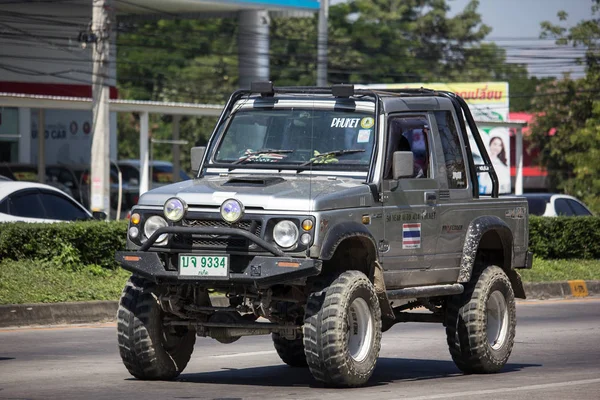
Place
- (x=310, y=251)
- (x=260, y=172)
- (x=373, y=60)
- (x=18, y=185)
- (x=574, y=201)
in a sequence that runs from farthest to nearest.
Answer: (x=373, y=60) < (x=574, y=201) < (x=18, y=185) < (x=260, y=172) < (x=310, y=251)

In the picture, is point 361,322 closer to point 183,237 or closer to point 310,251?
point 310,251

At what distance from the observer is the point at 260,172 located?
32.2ft

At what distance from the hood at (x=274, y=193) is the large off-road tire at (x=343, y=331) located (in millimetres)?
589

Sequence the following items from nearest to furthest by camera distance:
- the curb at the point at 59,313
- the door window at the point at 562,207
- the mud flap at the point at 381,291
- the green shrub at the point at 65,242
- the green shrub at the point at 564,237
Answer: the mud flap at the point at 381,291, the curb at the point at 59,313, the green shrub at the point at 65,242, the green shrub at the point at 564,237, the door window at the point at 562,207

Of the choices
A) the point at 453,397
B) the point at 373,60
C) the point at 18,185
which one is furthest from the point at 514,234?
the point at 373,60

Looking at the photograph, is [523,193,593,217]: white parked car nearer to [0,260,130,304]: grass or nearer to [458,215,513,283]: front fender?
[0,260,130,304]: grass

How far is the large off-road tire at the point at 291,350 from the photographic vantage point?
1088 cm

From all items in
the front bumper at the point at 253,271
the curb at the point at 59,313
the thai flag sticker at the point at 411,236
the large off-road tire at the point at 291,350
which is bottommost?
the curb at the point at 59,313

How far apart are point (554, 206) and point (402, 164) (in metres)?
18.1

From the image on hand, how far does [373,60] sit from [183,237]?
5814 centimetres

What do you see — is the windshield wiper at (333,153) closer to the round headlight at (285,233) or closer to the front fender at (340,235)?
the front fender at (340,235)

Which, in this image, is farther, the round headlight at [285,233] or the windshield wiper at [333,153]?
the windshield wiper at [333,153]

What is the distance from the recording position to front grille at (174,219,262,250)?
8.76 m

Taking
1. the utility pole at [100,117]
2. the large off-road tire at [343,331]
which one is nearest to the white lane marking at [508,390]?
the large off-road tire at [343,331]
